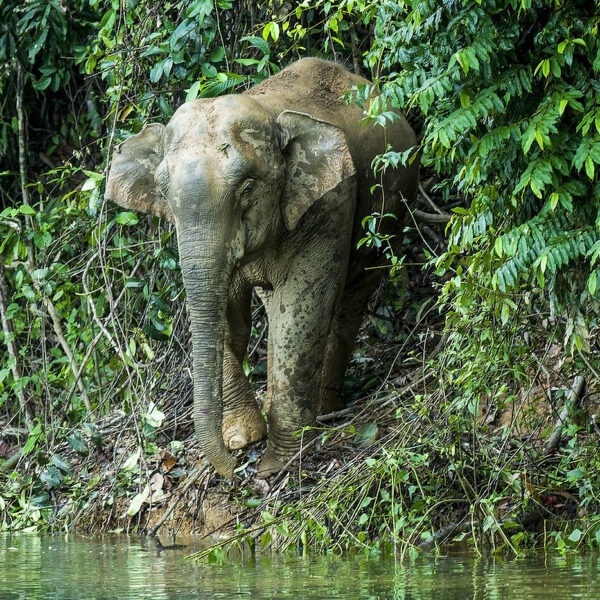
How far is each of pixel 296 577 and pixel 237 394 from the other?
284 centimetres

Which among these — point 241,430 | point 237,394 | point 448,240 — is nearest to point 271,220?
point 448,240

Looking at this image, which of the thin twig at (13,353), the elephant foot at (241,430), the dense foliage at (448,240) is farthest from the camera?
the thin twig at (13,353)

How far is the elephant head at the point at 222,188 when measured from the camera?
7.09m

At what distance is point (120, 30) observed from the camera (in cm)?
952

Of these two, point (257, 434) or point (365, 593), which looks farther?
point (257, 434)

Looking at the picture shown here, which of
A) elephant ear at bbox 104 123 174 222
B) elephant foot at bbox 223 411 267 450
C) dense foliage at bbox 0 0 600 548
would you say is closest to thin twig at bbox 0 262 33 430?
dense foliage at bbox 0 0 600 548

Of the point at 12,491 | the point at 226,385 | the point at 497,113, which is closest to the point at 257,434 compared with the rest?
the point at 226,385

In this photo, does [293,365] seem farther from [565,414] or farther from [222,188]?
[565,414]

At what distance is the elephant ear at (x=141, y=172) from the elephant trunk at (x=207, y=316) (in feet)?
2.85

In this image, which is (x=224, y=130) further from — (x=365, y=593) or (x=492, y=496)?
(x=365, y=593)

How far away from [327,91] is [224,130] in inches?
54.1

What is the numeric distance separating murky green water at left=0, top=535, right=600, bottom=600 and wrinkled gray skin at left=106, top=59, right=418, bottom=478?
97 cm

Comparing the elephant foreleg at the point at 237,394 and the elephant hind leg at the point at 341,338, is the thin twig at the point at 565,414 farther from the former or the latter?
the elephant hind leg at the point at 341,338

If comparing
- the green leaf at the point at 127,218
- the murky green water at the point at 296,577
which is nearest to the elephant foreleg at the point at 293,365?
the murky green water at the point at 296,577
